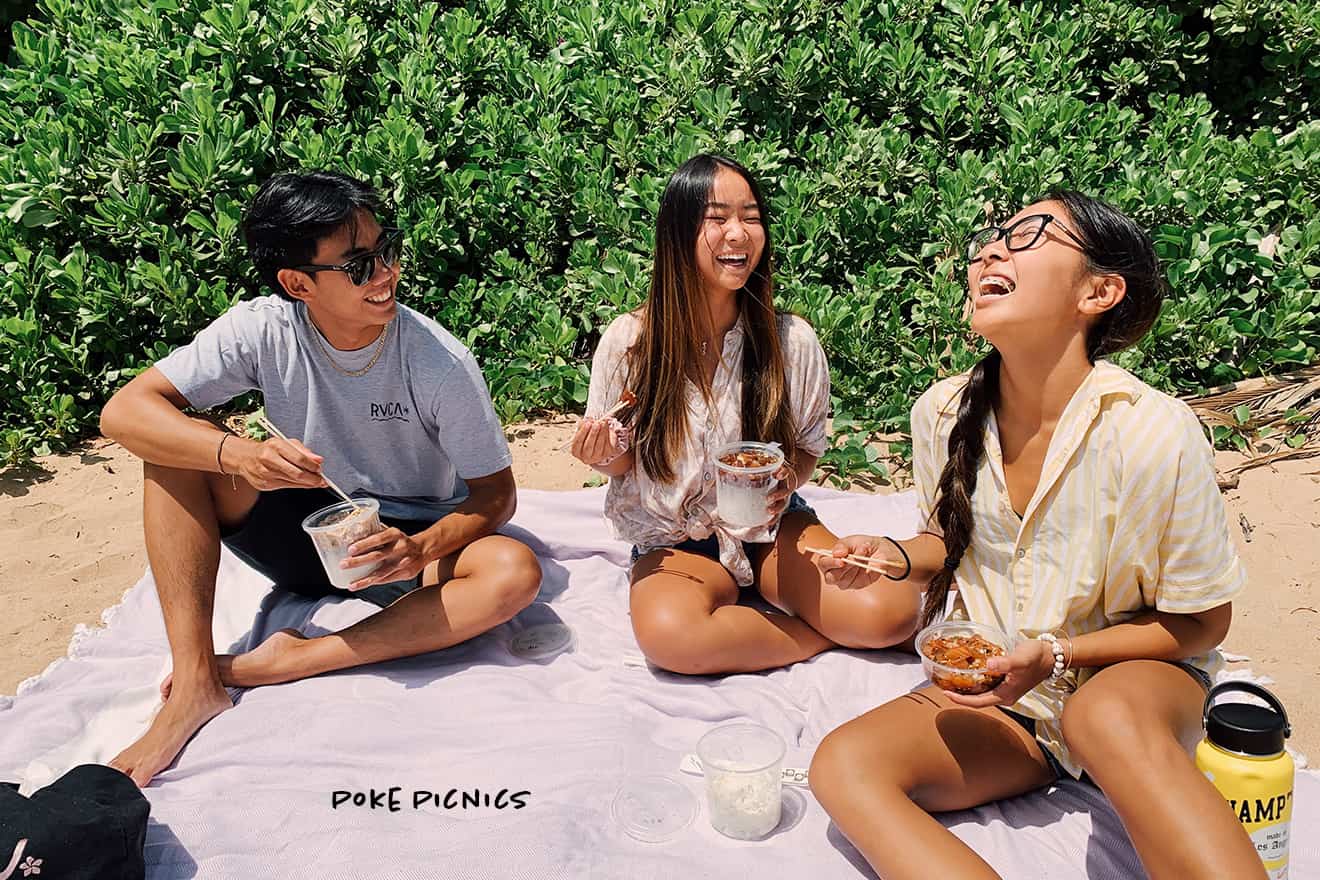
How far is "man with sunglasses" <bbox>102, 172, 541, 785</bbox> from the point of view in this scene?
301 cm

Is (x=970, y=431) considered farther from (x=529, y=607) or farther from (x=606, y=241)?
(x=606, y=241)

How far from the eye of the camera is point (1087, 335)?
249 cm

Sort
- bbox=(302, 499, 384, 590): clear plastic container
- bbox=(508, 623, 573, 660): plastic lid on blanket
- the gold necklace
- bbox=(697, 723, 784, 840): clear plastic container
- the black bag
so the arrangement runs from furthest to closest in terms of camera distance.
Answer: bbox=(508, 623, 573, 660): plastic lid on blanket → the gold necklace → bbox=(302, 499, 384, 590): clear plastic container → bbox=(697, 723, 784, 840): clear plastic container → the black bag

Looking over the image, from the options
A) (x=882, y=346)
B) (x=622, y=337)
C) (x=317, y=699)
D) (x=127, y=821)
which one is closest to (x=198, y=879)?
(x=127, y=821)

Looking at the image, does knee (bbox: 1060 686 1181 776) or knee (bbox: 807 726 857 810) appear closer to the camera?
knee (bbox: 1060 686 1181 776)

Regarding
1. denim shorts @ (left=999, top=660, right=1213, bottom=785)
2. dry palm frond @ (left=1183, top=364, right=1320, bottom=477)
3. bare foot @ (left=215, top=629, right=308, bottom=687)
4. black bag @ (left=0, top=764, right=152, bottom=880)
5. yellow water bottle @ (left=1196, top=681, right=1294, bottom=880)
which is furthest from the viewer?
dry palm frond @ (left=1183, top=364, right=1320, bottom=477)

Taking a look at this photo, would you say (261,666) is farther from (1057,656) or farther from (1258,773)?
(1258,773)

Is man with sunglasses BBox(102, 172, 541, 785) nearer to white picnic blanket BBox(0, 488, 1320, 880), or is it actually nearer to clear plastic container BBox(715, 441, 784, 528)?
white picnic blanket BBox(0, 488, 1320, 880)

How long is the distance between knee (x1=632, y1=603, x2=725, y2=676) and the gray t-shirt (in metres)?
0.64

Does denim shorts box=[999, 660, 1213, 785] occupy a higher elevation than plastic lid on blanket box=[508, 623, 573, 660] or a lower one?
higher

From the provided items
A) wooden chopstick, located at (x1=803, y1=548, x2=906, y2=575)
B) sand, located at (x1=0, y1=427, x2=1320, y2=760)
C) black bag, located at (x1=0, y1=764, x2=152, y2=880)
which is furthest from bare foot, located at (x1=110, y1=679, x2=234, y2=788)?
wooden chopstick, located at (x1=803, y1=548, x2=906, y2=575)

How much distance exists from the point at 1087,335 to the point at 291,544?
2280 millimetres

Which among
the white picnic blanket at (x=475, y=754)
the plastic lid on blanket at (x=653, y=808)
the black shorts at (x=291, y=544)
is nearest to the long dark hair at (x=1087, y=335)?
Answer: the white picnic blanket at (x=475, y=754)

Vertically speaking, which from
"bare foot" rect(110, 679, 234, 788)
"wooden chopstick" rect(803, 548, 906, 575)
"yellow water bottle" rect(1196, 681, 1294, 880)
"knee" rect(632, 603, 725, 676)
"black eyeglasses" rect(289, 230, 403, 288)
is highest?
"black eyeglasses" rect(289, 230, 403, 288)
